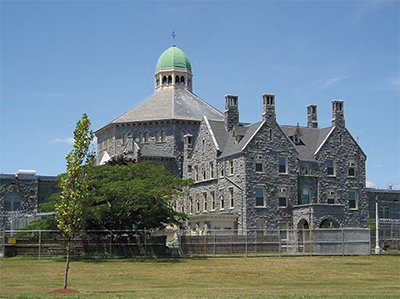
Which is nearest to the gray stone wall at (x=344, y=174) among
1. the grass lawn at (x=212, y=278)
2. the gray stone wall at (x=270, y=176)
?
the gray stone wall at (x=270, y=176)

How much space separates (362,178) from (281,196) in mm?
10247

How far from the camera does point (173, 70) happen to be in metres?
102

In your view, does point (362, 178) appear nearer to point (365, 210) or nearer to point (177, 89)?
point (365, 210)

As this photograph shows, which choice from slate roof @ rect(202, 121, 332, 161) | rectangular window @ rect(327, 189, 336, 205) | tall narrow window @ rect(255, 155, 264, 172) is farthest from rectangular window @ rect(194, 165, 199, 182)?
rectangular window @ rect(327, 189, 336, 205)

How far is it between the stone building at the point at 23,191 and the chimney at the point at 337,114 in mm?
33001

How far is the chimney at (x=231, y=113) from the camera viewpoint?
7412cm

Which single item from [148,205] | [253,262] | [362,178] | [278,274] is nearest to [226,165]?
[362,178]

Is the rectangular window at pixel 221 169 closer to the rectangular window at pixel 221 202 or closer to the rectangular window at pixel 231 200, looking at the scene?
the rectangular window at pixel 221 202

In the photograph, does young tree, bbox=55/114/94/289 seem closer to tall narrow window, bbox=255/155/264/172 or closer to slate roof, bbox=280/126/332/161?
tall narrow window, bbox=255/155/264/172

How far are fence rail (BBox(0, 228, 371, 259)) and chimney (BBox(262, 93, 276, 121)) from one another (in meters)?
15.3

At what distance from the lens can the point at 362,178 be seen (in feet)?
244

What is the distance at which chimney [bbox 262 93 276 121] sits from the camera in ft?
229

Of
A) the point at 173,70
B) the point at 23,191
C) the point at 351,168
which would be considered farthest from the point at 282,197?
the point at 173,70

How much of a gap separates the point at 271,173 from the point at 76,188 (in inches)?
1569
